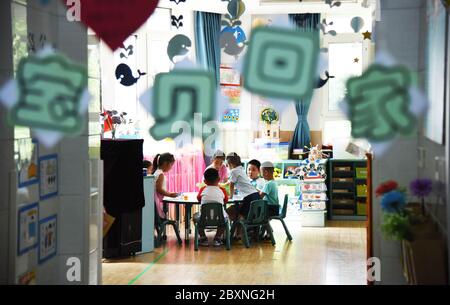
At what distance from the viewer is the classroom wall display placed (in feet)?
17.6

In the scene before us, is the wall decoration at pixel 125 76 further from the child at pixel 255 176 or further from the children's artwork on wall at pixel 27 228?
the children's artwork on wall at pixel 27 228

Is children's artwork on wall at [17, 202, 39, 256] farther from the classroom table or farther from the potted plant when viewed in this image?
the classroom table

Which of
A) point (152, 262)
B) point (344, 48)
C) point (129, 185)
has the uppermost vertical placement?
point (344, 48)

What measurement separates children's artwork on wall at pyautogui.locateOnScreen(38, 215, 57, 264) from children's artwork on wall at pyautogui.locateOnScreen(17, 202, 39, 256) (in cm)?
10

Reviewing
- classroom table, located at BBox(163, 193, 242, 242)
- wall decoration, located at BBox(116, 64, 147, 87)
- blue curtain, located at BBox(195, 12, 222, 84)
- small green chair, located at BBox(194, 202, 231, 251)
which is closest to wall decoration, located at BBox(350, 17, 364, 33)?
wall decoration, located at BBox(116, 64, 147, 87)

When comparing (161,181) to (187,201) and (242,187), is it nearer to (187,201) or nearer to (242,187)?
(187,201)

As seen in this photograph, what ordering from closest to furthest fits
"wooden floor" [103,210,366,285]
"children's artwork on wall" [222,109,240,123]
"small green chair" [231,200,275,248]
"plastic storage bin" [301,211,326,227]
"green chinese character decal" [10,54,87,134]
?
"green chinese character decal" [10,54,87,134] → "wooden floor" [103,210,366,285] → "small green chair" [231,200,275,248] → "plastic storage bin" [301,211,326,227] → "children's artwork on wall" [222,109,240,123]

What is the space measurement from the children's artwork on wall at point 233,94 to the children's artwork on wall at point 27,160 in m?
6.22

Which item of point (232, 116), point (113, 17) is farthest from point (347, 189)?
point (113, 17)

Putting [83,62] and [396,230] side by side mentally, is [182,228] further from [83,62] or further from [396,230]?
[396,230]

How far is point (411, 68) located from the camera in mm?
5227

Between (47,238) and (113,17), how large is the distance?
1977mm

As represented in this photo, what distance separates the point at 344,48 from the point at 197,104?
3.72 metres
